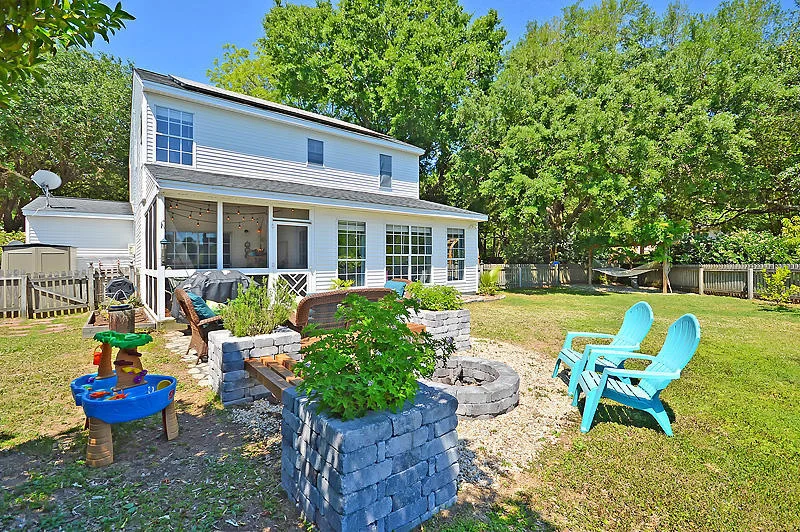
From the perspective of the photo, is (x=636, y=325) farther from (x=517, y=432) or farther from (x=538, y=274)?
(x=538, y=274)

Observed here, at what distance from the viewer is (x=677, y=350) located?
3.74 m

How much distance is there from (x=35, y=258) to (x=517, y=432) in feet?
47.3

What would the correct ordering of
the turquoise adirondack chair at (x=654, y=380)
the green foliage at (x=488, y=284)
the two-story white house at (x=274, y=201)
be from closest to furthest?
the turquoise adirondack chair at (x=654, y=380) → the two-story white house at (x=274, y=201) → the green foliage at (x=488, y=284)

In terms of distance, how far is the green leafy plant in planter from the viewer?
2.26 meters

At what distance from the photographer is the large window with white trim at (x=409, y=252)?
13.2 m

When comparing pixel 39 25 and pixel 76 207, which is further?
pixel 76 207

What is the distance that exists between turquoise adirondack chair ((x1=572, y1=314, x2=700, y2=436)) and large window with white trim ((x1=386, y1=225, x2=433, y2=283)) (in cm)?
960

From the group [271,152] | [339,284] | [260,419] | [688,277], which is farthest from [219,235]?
[688,277]

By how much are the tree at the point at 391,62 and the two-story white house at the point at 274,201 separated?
18.7 ft

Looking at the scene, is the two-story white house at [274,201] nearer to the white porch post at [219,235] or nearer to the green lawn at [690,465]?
the white porch post at [219,235]

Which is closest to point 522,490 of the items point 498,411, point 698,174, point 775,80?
point 498,411

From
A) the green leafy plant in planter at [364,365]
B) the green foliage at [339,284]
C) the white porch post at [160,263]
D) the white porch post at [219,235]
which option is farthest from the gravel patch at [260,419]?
the green foliage at [339,284]

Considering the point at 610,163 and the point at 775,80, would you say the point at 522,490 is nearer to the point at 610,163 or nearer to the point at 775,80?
the point at 610,163

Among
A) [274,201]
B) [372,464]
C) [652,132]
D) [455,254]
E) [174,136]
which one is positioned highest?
[652,132]
